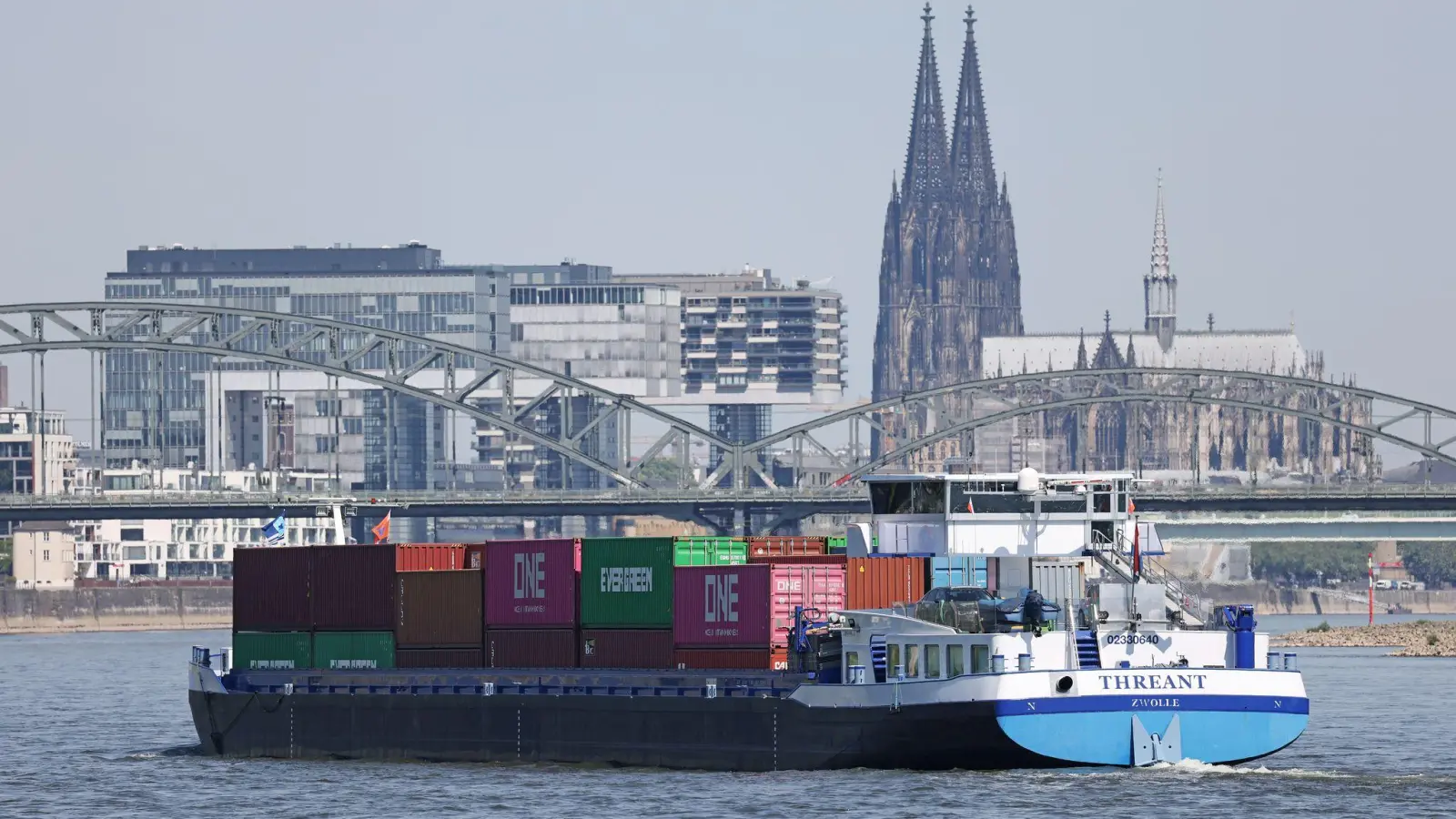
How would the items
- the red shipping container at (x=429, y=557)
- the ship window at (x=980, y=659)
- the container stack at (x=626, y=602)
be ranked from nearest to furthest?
the ship window at (x=980, y=659), the container stack at (x=626, y=602), the red shipping container at (x=429, y=557)

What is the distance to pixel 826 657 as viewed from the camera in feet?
173

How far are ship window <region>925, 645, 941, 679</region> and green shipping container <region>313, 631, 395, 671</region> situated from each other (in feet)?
50.5

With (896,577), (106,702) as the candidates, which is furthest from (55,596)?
(896,577)

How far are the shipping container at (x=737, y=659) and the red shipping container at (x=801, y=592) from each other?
0.29 metres

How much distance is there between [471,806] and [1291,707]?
15.1m

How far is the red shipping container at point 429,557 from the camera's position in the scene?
2405 inches

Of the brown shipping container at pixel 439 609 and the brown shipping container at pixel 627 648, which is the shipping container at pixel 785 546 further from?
the brown shipping container at pixel 439 609

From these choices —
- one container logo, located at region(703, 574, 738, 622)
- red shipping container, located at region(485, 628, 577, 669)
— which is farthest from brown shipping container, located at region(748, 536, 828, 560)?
red shipping container, located at region(485, 628, 577, 669)

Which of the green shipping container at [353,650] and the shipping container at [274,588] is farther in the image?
the shipping container at [274,588]

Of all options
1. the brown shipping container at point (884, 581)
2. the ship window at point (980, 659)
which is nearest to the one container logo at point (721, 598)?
the brown shipping container at point (884, 581)

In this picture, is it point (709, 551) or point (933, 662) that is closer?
point (933, 662)

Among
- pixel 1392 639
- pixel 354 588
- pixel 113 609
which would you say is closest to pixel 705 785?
pixel 354 588

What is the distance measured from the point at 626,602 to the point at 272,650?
11.7m

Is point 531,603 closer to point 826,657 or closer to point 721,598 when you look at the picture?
point 721,598
